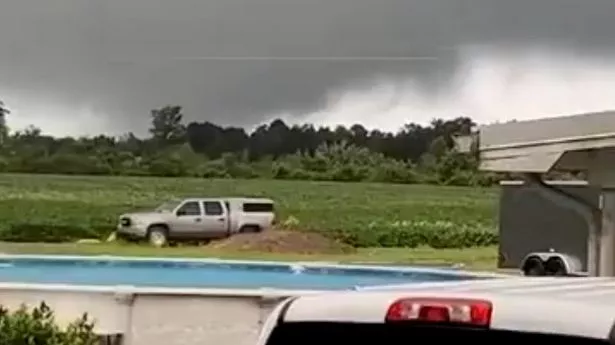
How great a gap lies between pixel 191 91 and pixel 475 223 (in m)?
9.59

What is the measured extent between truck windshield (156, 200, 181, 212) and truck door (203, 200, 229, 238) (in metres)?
0.65

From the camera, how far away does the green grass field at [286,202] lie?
3566cm

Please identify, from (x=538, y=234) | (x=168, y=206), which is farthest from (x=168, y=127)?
(x=538, y=234)

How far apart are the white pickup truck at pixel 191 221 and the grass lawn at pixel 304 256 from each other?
0.44m

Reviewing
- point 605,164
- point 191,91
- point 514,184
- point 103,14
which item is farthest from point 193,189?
point 605,164

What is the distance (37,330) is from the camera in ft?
37.1

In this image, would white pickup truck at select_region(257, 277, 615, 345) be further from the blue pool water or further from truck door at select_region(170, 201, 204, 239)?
truck door at select_region(170, 201, 204, 239)

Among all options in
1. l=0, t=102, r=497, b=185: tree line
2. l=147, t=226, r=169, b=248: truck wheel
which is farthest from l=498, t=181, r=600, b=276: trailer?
l=0, t=102, r=497, b=185: tree line

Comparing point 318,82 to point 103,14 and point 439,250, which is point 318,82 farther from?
point 439,250

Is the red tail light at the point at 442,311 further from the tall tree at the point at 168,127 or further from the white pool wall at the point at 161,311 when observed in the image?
the tall tree at the point at 168,127

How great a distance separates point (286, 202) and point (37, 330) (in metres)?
26.0

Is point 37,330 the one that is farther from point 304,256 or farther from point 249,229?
point 249,229

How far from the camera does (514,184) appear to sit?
987 inches

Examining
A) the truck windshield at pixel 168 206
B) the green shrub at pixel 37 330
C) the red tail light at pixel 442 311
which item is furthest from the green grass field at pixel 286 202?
the red tail light at pixel 442 311
